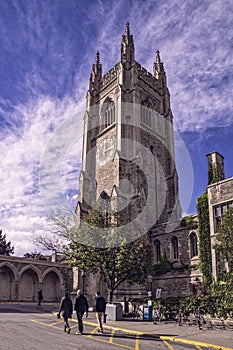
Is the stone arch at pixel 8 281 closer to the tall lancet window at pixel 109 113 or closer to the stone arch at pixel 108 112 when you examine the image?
the stone arch at pixel 108 112

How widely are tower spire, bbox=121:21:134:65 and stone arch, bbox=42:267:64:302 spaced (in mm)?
27383

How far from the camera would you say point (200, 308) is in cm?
1593

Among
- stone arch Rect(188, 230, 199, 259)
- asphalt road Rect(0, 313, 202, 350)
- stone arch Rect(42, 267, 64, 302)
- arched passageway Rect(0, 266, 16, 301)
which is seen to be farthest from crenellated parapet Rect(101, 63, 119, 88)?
asphalt road Rect(0, 313, 202, 350)

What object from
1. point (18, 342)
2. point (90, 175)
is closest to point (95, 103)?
point (90, 175)

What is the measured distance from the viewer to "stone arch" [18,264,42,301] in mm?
34969

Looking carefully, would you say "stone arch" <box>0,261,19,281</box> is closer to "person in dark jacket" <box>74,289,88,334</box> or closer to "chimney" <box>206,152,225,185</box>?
"chimney" <box>206,152,225,185</box>

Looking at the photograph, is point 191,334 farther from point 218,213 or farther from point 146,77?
point 146,77

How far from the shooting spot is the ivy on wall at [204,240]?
24.0 m

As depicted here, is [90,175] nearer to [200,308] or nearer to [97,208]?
[97,208]

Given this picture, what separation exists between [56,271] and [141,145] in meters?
17.2

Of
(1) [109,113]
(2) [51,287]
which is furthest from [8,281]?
(1) [109,113]

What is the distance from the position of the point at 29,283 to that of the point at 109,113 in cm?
2266

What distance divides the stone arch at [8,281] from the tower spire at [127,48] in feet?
93.0

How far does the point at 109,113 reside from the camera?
44.2m
